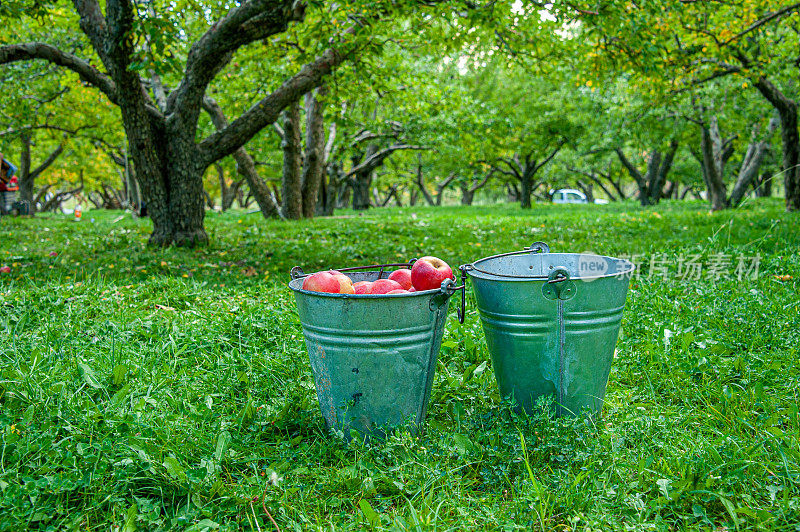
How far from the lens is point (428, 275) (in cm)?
228

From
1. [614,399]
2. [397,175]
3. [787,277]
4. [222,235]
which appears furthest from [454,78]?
[614,399]

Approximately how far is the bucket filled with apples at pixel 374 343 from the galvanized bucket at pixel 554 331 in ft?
0.78

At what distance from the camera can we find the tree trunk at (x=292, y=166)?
36.0ft

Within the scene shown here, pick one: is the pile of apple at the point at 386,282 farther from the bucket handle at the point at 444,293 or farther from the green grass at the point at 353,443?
the green grass at the point at 353,443

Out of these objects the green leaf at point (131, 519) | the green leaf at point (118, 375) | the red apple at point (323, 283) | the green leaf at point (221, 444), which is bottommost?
the green leaf at point (131, 519)

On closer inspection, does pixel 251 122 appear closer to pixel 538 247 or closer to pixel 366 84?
pixel 366 84

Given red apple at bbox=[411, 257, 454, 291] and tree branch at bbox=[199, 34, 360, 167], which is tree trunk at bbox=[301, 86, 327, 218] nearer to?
tree branch at bbox=[199, 34, 360, 167]

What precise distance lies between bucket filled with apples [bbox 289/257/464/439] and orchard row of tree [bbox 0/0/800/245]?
390 cm

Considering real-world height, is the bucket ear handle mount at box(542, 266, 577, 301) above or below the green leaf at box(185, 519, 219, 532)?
above

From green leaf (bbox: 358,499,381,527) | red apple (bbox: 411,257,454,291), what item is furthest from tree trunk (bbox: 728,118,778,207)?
green leaf (bbox: 358,499,381,527)

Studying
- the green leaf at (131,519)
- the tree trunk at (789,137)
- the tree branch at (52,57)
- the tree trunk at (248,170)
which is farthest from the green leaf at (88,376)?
the tree trunk at (789,137)

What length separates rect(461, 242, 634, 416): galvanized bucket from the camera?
86.9 inches

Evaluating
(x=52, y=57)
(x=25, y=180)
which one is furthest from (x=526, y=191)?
(x=25, y=180)

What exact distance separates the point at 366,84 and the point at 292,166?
11.7 ft
